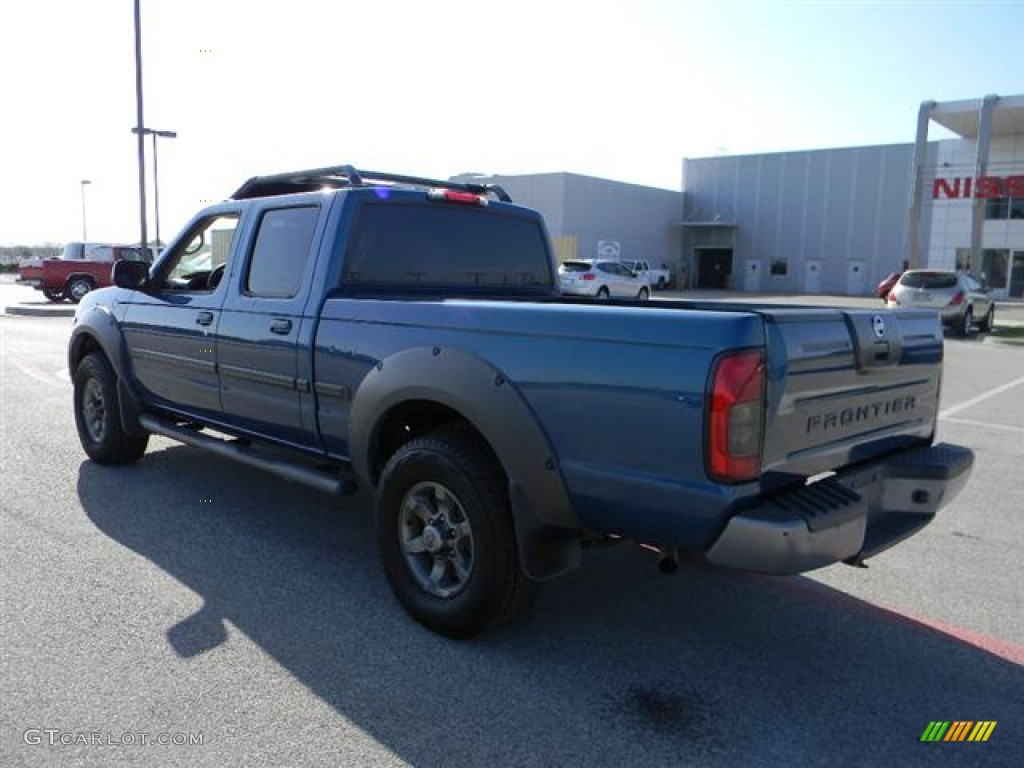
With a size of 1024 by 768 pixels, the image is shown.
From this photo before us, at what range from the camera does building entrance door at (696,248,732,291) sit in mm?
55188

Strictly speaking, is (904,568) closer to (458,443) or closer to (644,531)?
(644,531)

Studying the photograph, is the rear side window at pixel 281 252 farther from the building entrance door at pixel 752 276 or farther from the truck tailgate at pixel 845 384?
the building entrance door at pixel 752 276

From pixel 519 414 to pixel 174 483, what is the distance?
3.71 m

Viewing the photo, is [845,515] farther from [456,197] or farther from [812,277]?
[812,277]

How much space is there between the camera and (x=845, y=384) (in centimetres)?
321

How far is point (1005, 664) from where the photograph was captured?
11.3ft

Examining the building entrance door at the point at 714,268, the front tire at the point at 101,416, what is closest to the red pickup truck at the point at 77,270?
the front tire at the point at 101,416

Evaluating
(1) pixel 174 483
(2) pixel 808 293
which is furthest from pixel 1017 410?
(2) pixel 808 293

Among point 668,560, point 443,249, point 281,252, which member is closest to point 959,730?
point 668,560

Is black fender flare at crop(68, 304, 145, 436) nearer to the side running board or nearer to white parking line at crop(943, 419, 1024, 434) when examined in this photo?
the side running board

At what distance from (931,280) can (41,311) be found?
74.0ft

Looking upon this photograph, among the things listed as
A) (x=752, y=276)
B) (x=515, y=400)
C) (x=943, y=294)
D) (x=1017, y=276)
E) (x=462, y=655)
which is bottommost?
(x=462, y=655)

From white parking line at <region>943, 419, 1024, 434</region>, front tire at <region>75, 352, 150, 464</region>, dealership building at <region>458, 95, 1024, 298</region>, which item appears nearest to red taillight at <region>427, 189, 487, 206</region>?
front tire at <region>75, 352, 150, 464</region>

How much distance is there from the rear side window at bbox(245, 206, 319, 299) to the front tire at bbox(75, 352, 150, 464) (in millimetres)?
2007
